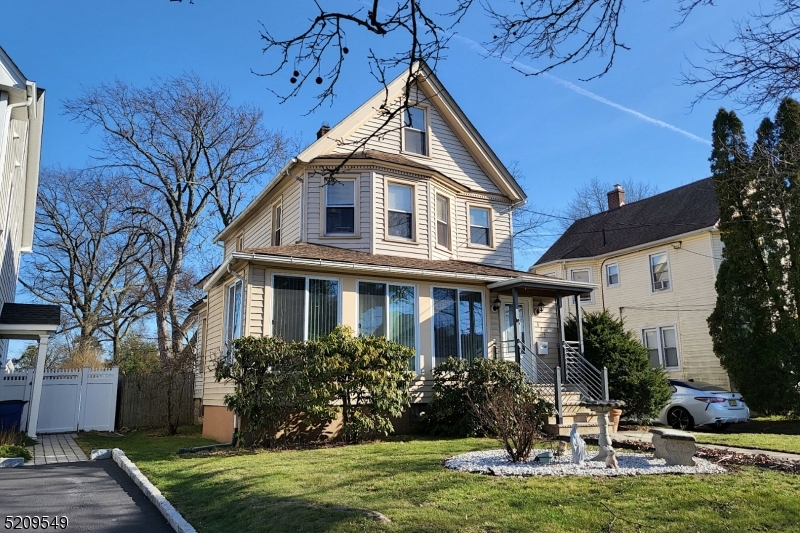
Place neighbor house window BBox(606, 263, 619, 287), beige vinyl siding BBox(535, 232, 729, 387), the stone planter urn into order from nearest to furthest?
the stone planter urn → beige vinyl siding BBox(535, 232, 729, 387) → neighbor house window BBox(606, 263, 619, 287)

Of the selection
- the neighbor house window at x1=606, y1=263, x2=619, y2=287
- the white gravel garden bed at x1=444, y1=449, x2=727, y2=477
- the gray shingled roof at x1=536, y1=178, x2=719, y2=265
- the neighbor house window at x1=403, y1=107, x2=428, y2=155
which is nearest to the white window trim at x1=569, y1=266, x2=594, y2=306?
the gray shingled roof at x1=536, y1=178, x2=719, y2=265

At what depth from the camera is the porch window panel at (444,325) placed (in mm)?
13664

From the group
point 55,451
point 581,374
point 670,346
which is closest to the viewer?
point 55,451

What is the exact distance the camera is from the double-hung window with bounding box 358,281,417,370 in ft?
42.7

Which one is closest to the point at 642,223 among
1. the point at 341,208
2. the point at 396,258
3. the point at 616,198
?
the point at 616,198

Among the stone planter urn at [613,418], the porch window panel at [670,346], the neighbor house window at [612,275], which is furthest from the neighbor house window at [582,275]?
the stone planter urn at [613,418]

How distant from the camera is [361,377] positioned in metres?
11.2

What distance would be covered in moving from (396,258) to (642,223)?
51.2 ft

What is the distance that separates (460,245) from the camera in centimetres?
1619

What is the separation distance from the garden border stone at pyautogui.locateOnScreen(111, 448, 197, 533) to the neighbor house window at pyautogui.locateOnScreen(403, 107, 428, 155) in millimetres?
10428

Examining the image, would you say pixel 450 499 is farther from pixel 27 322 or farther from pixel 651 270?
pixel 651 270

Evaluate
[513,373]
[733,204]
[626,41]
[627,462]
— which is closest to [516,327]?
[513,373]

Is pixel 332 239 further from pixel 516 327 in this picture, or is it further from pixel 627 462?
pixel 627 462

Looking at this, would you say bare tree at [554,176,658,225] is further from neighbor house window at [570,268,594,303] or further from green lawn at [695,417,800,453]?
green lawn at [695,417,800,453]
